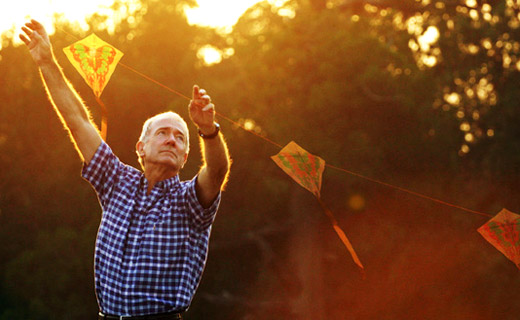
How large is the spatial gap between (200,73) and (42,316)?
4.86m

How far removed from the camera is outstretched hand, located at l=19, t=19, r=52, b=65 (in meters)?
2.20

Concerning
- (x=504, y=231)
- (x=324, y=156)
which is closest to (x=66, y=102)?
(x=504, y=231)

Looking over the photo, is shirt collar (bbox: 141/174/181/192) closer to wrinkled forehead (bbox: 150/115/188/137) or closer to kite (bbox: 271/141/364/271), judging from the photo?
wrinkled forehead (bbox: 150/115/188/137)

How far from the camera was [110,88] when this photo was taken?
38.8 feet

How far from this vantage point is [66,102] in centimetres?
219

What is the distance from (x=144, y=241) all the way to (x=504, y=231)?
297 cm

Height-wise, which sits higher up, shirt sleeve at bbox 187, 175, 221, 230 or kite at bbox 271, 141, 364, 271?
kite at bbox 271, 141, 364, 271

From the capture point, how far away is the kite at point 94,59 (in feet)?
10.8

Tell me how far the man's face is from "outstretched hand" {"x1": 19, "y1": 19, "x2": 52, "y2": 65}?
40cm

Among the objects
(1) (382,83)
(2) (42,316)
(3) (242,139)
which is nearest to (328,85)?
(1) (382,83)

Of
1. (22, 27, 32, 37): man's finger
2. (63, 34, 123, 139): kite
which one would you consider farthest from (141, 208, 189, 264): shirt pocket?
(63, 34, 123, 139): kite

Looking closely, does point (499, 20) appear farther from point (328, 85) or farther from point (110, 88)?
point (110, 88)

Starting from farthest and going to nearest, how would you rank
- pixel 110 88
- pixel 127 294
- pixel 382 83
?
pixel 110 88, pixel 382 83, pixel 127 294

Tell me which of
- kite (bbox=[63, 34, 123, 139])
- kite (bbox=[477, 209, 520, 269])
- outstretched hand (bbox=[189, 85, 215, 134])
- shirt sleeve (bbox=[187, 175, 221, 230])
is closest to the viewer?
outstretched hand (bbox=[189, 85, 215, 134])
